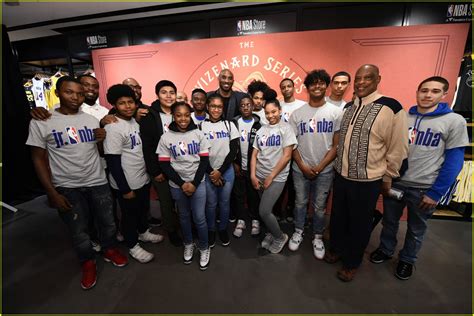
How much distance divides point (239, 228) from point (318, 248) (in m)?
0.99

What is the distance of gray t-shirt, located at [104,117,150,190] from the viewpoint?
1798 mm

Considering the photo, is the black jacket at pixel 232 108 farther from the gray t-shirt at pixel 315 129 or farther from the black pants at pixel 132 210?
the black pants at pixel 132 210

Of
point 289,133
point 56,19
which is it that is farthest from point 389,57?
point 56,19

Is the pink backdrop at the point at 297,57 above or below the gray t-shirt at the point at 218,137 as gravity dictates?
above

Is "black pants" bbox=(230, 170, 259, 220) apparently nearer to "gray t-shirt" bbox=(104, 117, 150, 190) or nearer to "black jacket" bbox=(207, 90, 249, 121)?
"black jacket" bbox=(207, 90, 249, 121)

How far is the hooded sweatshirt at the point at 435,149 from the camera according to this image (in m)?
1.63

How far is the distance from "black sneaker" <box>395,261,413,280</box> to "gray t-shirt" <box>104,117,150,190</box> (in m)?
2.73

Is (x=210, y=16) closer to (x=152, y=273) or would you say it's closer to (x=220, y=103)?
(x=220, y=103)

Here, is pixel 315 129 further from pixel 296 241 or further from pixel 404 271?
pixel 404 271

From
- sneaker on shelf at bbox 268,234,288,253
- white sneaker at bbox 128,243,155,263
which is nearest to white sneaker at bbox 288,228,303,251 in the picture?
sneaker on shelf at bbox 268,234,288,253

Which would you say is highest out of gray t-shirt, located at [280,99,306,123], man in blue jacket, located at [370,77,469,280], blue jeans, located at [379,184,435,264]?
gray t-shirt, located at [280,99,306,123]

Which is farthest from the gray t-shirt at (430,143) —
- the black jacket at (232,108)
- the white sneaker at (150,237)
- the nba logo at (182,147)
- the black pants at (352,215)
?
the white sneaker at (150,237)

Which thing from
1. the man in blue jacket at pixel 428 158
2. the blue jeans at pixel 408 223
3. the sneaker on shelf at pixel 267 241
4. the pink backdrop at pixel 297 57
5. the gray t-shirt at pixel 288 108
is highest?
the pink backdrop at pixel 297 57

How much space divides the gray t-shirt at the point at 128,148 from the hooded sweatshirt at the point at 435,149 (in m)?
2.58
